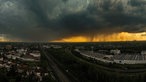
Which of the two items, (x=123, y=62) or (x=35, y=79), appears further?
(x=123, y=62)

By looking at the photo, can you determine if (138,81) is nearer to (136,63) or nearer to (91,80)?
(91,80)

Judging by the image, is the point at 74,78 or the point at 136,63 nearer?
the point at 74,78

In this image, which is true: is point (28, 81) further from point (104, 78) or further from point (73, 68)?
point (73, 68)

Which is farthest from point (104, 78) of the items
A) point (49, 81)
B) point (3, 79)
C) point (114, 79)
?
point (3, 79)

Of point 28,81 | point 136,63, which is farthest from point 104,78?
point 136,63

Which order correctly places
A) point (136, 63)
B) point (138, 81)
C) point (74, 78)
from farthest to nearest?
point (136, 63) < point (74, 78) < point (138, 81)

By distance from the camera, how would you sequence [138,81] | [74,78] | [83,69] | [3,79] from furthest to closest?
[83,69]
[74,78]
[138,81]
[3,79]

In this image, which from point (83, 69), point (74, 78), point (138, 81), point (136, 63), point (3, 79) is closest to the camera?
point (3, 79)

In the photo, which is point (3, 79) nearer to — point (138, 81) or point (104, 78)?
point (104, 78)

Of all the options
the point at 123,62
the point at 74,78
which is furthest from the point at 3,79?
the point at 123,62
